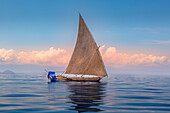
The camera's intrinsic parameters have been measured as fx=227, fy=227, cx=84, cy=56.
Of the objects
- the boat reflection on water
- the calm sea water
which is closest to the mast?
the calm sea water

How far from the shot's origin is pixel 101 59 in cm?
7244

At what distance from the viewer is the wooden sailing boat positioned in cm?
7288

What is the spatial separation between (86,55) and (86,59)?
1.31m

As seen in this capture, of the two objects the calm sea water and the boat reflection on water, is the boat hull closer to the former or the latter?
the calm sea water

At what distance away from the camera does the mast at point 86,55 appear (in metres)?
72.8

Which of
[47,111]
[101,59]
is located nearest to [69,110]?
[47,111]

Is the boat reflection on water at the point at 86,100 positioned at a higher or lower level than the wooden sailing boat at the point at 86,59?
lower

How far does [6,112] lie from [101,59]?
5387cm

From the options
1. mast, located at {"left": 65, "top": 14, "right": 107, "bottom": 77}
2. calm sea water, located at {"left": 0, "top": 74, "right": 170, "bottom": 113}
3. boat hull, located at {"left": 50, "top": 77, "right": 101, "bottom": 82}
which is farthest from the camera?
boat hull, located at {"left": 50, "top": 77, "right": 101, "bottom": 82}

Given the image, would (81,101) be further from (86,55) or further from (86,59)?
(86,55)

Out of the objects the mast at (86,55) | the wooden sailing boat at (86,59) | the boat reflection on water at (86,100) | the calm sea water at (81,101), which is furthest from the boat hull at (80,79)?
the boat reflection on water at (86,100)

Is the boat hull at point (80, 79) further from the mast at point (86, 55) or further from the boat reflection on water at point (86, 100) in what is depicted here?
the boat reflection on water at point (86, 100)

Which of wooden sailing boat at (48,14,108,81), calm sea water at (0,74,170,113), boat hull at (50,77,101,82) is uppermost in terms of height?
wooden sailing boat at (48,14,108,81)

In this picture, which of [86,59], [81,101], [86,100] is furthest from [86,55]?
[81,101]
